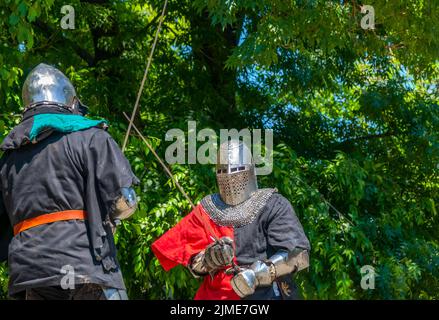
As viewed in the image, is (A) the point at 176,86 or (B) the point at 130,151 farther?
(A) the point at 176,86

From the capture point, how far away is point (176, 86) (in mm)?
9961

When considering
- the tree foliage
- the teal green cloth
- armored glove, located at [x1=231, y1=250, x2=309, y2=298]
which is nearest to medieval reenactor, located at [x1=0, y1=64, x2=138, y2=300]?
the teal green cloth

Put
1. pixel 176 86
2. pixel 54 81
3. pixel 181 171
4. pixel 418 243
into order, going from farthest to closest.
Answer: pixel 176 86 → pixel 418 243 → pixel 181 171 → pixel 54 81

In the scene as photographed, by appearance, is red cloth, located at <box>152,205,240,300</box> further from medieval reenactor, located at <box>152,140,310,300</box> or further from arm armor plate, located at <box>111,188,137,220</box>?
arm armor plate, located at <box>111,188,137,220</box>

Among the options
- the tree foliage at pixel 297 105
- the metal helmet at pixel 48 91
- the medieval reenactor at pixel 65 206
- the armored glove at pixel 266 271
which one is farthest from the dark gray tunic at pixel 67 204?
the tree foliage at pixel 297 105

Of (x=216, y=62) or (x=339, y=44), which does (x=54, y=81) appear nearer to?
(x=339, y=44)

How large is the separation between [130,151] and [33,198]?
11.5 ft

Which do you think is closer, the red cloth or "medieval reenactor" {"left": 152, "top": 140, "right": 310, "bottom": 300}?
"medieval reenactor" {"left": 152, "top": 140, "right": 310, "bottom": 300}

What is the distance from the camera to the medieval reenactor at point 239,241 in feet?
17.4

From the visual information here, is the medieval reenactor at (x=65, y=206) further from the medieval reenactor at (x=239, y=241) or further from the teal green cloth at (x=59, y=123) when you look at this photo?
the medieval reenactor at (x=239, y=241)

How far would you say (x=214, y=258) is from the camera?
5355mm

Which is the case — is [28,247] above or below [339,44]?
below

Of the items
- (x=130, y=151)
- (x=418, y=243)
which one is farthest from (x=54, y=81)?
(x=418, y=243)

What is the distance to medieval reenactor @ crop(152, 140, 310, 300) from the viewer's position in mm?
5305
